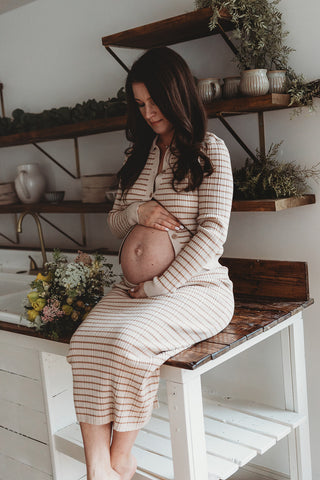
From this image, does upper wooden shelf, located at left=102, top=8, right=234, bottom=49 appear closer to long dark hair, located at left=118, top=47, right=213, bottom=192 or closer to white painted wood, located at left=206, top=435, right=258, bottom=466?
long dark hair, located at left=118, top=47, right=213, bottom=192

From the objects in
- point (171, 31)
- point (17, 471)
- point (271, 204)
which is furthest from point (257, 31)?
point (17, 471)

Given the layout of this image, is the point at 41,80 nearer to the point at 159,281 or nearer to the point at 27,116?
the point at 27,116

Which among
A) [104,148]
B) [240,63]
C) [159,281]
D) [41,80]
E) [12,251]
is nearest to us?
[159,281]

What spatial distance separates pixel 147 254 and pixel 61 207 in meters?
1.01

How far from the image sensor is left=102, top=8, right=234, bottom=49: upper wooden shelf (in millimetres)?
2014

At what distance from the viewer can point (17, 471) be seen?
229 cm

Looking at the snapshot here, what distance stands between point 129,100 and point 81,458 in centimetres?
133

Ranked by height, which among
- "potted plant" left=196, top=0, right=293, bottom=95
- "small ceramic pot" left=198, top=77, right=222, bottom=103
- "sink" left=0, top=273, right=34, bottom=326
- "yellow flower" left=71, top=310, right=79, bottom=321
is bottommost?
"sink" left=0, top=273, right=34, bottom=326

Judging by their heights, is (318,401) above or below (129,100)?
below

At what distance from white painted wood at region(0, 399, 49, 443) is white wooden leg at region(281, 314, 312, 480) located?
965mm

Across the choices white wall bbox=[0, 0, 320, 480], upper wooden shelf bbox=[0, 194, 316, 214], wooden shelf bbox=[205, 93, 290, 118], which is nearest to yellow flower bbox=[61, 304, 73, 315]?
upper wooden shelf bbox=[0, 194, 316, 214]

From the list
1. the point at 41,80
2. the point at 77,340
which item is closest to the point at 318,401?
the point at 77,340

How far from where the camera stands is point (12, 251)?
3248 mm

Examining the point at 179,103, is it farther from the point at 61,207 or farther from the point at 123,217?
the point at 61,207
